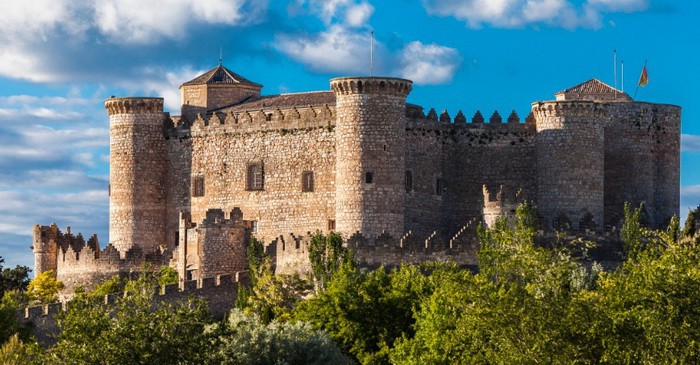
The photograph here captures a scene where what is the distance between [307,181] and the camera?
8406 centimetres

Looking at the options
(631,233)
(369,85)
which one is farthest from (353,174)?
(631,233)

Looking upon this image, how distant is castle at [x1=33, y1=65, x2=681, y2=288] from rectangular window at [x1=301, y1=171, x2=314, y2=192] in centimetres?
6

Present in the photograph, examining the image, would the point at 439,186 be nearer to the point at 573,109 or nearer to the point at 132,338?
the point at 573,109

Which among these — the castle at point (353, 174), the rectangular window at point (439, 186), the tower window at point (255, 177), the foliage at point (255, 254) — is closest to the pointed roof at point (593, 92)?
the castle at point (353, 174)

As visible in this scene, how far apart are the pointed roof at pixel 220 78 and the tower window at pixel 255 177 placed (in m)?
7.01

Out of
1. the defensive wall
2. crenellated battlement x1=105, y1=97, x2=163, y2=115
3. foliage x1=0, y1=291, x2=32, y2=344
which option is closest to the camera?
foliage x1=0, y1=291, x2=32, y2=344

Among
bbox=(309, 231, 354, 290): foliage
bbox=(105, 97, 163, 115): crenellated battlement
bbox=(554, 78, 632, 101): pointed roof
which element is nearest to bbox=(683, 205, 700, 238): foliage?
bbox=(554, 78, 632, 101): pointed roof

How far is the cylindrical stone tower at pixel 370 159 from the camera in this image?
7944cm

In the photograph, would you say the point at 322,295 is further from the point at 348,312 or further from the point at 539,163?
the point at 539,163

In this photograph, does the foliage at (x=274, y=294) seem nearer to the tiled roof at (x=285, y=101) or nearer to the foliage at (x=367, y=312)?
the foliage at (x=367, y=312)

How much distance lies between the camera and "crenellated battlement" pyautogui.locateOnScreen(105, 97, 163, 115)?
8869 centimetres

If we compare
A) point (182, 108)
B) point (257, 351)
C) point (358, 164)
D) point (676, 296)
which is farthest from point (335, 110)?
point (676, 296)

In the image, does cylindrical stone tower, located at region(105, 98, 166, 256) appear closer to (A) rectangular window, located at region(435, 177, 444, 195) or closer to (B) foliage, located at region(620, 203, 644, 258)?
(A) rectangular window, located at region(435, 177, 444, 195)

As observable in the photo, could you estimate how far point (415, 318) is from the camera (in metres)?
68.7
